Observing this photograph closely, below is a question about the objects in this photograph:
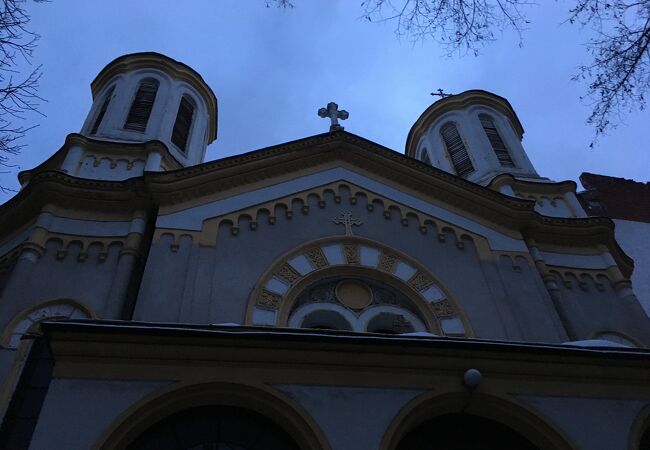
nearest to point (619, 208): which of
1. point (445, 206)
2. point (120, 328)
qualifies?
point (445, 206)

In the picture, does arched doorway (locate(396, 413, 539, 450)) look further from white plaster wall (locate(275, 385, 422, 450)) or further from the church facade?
white plaster wall (locate(275, 385, 422, 450))

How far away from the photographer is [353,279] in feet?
34.8

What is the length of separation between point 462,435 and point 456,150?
37.9 feet

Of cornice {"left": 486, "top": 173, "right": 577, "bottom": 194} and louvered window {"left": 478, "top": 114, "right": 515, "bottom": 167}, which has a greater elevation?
louvered window {"left": 478, "top": 114, "right": 515, "bottom": 167}

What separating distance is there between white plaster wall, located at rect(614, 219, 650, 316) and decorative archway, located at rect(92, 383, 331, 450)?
44.6 feet

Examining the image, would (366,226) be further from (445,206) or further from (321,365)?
(321,365)

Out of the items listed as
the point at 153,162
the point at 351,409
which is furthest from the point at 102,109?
the point at 351,409

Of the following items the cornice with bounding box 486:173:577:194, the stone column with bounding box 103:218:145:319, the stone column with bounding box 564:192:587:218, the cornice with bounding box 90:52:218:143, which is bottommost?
the stone column with bounding box 103:218:145:319

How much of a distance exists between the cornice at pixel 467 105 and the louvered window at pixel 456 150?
1.83ft

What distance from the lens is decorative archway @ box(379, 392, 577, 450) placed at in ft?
19.7

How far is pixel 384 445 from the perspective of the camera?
5.66 meters

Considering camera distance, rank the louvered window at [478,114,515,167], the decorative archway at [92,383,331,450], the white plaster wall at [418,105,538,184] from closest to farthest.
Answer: the decorative archway at [92,383,331,450] → the white plaster wall at [418,105,538,184] → the louvered window at [478,114,515,167]

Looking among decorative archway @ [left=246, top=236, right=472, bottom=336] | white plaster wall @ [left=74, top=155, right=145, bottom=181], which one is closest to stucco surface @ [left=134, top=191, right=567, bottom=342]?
decorative archway @ [left=246, top=236, right=472, bottom=336]

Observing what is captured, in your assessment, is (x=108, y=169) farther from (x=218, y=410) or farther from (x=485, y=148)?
(x=485, y=148)
